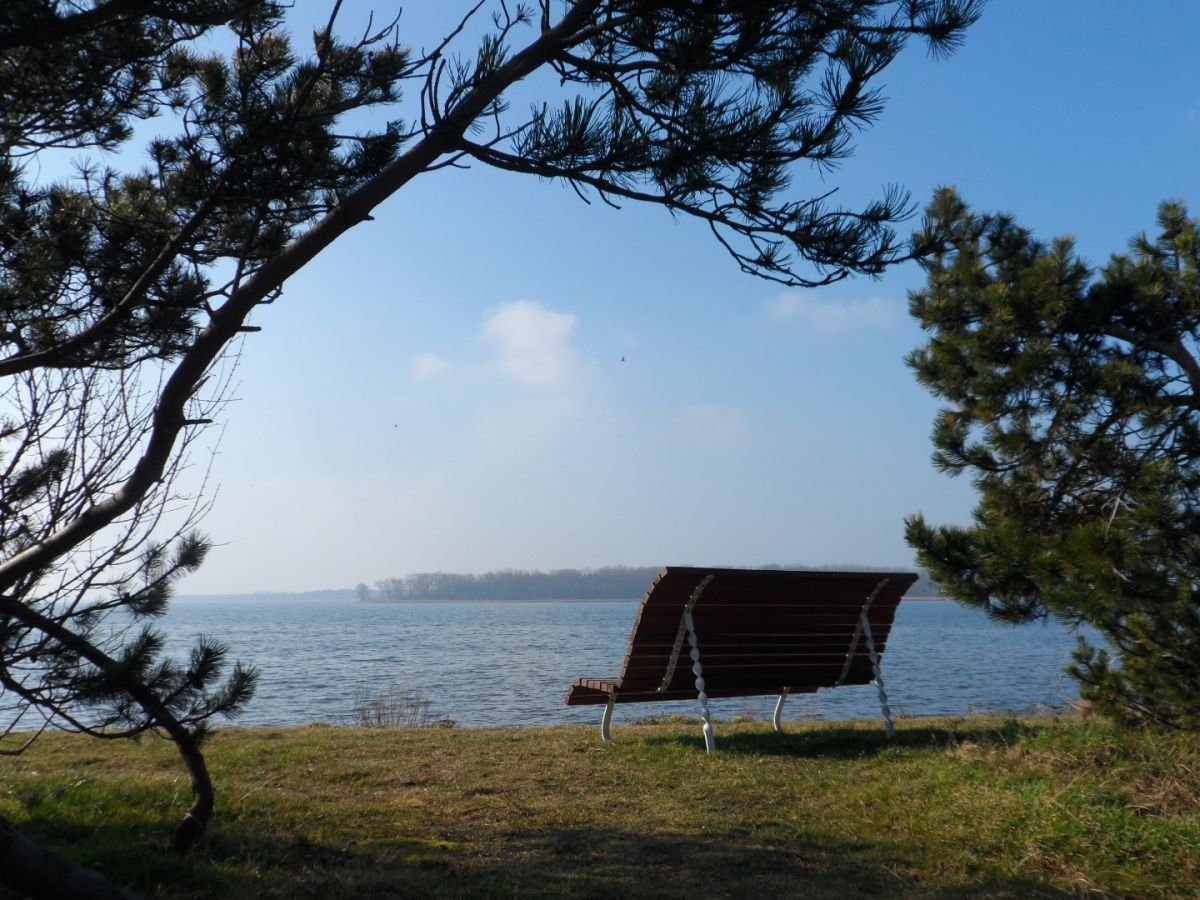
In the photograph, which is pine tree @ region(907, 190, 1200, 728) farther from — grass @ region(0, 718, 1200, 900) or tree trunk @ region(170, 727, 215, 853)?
tree trunk @ region(170, 727, 215, 853)

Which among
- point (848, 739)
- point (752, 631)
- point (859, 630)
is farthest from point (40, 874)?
point (859, 630)

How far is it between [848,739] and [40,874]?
563cm

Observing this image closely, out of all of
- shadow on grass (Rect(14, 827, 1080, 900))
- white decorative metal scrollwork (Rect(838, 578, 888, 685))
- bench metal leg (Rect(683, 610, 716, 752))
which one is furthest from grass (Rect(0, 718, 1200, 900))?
white decorative metal scrollwork (Rect(838, 578, 888, 685))

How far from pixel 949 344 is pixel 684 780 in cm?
333

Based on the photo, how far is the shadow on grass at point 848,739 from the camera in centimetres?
626

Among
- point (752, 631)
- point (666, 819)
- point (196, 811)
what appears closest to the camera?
point (196, 811)

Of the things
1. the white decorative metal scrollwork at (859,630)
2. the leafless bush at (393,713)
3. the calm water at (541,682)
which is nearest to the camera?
the white decorative metal scrollwork at (859,630)

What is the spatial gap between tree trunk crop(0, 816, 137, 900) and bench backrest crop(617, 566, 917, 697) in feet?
13.4

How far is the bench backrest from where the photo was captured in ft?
21.2

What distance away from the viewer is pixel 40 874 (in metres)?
2.41

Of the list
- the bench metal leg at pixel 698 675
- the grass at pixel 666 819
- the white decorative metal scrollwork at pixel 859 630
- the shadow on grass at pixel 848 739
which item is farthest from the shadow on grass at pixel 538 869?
the white decorative metal scrollwork at pixel 859 630

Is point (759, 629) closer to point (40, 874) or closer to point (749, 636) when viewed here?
point (749, 636)

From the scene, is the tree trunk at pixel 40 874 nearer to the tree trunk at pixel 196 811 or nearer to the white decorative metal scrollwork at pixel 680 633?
the tree trunk at pixel 196 811

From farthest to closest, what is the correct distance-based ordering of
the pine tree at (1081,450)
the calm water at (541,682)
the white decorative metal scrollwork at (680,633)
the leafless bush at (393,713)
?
the calm water at (541,682)
the leafless bush at (393,713)
the white decorative metal scrollwork at (680,633)
the pine tree at (1081,450)
